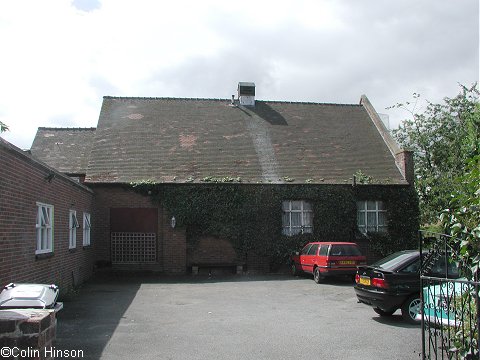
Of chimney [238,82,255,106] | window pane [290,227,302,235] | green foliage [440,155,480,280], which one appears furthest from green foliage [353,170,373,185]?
green foliage [440,155,480,280]

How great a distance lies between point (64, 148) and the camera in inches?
1018

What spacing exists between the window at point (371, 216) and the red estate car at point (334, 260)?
194 inches

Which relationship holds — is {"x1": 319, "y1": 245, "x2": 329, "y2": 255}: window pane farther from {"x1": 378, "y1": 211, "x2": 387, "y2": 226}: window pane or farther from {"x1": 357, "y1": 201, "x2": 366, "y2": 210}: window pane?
{"x1": 378, "y1": 211, "x2": 387, "y2": 226}: window pane

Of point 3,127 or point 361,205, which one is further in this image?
point 361,205

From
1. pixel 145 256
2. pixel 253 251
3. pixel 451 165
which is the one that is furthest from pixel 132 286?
pixel 451 165

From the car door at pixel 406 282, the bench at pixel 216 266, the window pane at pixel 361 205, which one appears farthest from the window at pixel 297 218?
the car door at pixel 406 282

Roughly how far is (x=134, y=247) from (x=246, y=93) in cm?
1214

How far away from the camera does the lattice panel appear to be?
20.8 meters

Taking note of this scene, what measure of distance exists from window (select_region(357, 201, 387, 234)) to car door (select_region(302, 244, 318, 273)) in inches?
181

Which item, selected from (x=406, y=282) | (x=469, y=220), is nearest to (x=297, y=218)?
(x=406, y=282)

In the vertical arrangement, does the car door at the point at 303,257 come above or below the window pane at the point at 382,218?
below

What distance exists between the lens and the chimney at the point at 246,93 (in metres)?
28.4

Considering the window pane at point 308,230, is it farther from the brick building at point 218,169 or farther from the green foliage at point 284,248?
the green foliage at point 284,248

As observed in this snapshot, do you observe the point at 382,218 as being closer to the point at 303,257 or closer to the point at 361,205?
the point at 361,205
